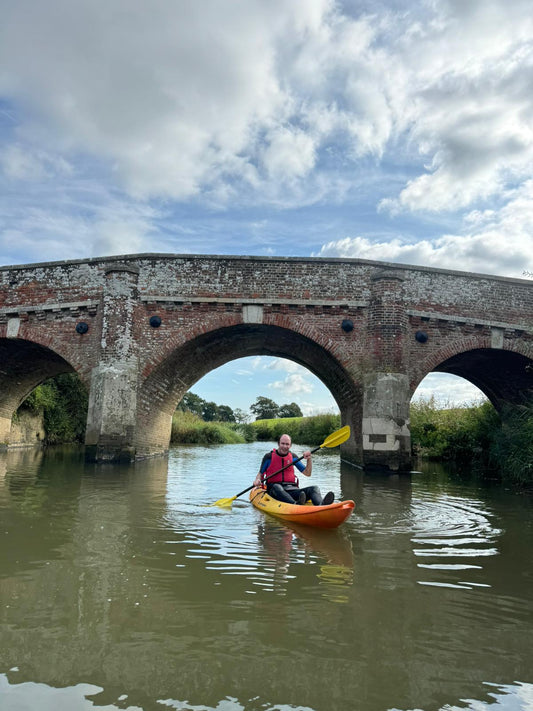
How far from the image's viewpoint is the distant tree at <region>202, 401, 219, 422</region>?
61.2 meters

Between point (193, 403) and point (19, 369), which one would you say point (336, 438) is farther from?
point (193, 403)

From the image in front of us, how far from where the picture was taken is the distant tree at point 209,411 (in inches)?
2410

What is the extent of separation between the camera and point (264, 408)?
231ft

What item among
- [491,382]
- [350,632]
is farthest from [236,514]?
[491,382]

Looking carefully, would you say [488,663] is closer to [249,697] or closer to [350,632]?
[350,632]

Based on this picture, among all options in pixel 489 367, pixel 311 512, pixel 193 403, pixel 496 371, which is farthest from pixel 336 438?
pixel 193 403

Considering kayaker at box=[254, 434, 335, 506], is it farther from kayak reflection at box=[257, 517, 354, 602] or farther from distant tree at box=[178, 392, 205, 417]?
distant tree at box=[178, 392, 205, 417]

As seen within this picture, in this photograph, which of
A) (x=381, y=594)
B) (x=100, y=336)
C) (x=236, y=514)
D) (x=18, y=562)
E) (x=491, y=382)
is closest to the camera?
(x=381, y=594)

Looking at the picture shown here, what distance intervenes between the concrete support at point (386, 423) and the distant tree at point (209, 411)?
49.3m

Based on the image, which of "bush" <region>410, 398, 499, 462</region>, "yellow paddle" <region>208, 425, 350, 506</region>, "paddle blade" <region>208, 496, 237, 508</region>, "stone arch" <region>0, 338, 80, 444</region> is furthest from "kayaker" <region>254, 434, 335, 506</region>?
"bush" <region>410, 398, 499, 462</region>

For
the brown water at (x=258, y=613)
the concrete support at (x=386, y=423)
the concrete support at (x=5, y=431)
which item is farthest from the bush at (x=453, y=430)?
the concrete support at (x=5, y=431)

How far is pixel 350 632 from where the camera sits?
2.97m

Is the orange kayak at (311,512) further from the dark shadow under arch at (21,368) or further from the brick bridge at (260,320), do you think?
the dark shadow under arch at (21,368)

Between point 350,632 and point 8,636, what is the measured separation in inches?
76.6
